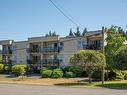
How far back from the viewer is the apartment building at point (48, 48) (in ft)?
179

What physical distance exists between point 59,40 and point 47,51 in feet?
12.4

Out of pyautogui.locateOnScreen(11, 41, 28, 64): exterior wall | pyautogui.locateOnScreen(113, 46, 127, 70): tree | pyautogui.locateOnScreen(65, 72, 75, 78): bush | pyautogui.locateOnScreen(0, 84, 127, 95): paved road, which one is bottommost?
pyautogui.locateOnScreen(0, 84, 127, 95): paved road

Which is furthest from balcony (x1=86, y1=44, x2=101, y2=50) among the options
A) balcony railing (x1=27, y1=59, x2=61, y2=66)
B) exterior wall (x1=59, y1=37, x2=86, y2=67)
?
balcony railing (x1=27, y1=59, x2=61, y2=66)

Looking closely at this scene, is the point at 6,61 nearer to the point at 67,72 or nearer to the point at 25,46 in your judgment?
the point at 25,46

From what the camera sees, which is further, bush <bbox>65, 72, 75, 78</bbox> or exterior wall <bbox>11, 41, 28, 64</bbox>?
exterior wall <bbox>11, 41, 28, 64</bbox>

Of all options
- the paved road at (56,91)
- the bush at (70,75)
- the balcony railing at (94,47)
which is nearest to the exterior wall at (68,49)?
→ the balcony railing at (94,47)

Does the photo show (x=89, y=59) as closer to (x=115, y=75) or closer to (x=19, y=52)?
(x=115, y=75)

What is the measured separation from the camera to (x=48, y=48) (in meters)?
61.3

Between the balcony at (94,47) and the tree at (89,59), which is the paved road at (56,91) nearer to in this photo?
the tree at (89,59)

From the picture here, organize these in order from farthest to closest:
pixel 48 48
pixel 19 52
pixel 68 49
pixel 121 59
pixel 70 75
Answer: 1. pixel 19 52
2. pixel 48 48
3. pixel 68 49
4. pixel 70 75
5. pixel 121 59

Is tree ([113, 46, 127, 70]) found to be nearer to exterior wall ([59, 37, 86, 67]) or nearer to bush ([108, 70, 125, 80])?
bush ([108, 70, 125, 80])

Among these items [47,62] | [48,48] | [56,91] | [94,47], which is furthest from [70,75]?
[56,91]

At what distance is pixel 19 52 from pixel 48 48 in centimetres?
974

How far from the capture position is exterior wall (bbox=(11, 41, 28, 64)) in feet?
219
